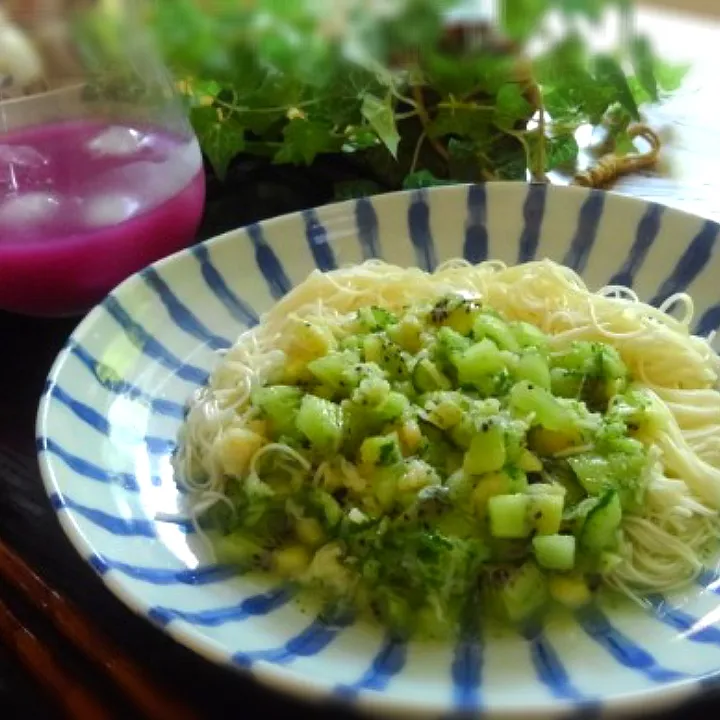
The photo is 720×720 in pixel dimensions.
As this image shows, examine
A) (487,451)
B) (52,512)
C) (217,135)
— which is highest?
(487,451)

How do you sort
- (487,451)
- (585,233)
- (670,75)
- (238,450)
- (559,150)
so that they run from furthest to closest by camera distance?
(670,75)
(559,150)
(585,233)
(238,450)
(487,451)

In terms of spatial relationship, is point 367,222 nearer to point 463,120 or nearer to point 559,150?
point 463,120

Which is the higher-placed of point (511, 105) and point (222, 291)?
point (511, 105)

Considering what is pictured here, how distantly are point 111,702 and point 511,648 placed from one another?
37 centimetres

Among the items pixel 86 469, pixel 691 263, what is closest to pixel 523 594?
pixel 86 469

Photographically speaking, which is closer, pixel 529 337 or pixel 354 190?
pixel 529 337

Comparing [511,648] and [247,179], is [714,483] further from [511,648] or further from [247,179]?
[247,179]

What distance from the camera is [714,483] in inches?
42.6

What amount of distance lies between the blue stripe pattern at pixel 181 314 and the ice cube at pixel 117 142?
212 mm

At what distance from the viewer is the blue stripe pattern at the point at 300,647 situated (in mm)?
833

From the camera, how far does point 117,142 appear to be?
147 centimetres

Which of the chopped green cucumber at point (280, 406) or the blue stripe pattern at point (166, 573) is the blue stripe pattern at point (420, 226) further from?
the blue stripe pattern at point (166, 573)

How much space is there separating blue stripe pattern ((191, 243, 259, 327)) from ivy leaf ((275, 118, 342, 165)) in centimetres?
31

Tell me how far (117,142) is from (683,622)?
1.02m
